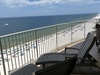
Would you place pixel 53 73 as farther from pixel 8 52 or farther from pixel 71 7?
pixel 71 7

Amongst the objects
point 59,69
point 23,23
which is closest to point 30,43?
point 59,69

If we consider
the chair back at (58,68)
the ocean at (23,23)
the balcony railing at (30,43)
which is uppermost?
the chair back at (58,68)

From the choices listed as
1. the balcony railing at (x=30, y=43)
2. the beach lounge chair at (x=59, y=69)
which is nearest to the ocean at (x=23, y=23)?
the balcony railing at (x=30, y=43)

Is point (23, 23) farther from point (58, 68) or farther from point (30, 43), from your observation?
point (58, 68)

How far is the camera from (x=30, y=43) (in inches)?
201

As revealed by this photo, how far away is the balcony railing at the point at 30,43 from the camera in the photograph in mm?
4172

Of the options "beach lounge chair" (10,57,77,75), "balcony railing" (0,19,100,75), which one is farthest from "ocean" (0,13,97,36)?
"beach lounge chair" (10,57,77,75)

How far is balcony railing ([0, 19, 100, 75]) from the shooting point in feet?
13.7

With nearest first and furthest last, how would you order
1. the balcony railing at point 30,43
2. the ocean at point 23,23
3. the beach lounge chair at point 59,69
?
1. the beach lounge chair at point 59,69
2. the balcony railing at point 30,43
3. the ocean at point 23,23

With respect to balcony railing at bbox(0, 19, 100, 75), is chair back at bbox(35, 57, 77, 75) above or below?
above

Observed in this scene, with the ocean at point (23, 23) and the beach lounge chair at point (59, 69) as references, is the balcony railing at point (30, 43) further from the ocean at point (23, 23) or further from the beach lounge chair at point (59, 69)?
the ocean at point (23, 23)

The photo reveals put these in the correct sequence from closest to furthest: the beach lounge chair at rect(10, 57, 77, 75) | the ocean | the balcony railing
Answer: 1. the beach lounge chair at rect(10, 57, 77, 75)
2. the balcony railing
3. the ocean

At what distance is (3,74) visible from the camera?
4250mm

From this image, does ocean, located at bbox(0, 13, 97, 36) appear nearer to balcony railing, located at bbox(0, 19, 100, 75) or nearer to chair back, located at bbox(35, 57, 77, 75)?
balcony railing, located at bbox(0, 19, 100, 75)
